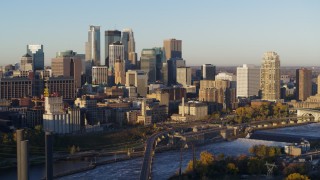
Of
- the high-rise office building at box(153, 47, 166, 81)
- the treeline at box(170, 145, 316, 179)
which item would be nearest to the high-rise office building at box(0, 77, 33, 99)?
the high-rise office building at box(153, 47, 166, 81)

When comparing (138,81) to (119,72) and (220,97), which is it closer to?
(119,72)

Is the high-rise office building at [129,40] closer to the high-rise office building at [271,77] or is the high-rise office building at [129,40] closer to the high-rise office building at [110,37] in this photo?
the high-rise office building at [110,37]

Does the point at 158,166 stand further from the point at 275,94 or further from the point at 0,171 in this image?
the point at 275,94

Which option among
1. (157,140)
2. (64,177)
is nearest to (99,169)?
(64,177)

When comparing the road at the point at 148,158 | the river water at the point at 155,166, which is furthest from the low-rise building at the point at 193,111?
the river water at the point at 155,166

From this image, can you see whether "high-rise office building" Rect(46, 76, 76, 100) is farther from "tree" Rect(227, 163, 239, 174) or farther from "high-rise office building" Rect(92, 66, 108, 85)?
"tree" Rect(227, 163, 239, 174)

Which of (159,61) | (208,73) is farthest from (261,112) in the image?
(159,61)
